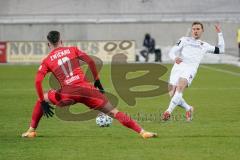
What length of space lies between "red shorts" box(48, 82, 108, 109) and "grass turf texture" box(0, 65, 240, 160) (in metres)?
0.66

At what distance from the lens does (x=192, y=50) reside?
14672 millimetres

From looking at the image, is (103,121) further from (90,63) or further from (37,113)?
(90,63)

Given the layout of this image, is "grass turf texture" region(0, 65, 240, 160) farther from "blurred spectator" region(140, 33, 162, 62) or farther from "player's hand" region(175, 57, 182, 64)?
"blurred spectator" region(140, 33, 162, 62)

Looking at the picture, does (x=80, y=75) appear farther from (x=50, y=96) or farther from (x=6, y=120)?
(x=6, y=120)

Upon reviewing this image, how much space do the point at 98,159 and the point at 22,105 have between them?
960cm

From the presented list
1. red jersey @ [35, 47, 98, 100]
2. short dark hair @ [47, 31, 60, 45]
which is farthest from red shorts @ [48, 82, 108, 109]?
short dark hair @ [47, 31, 60, 45]

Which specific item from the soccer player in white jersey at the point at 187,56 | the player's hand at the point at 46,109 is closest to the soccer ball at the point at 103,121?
the soccer player in white jersey at the point at 187,56

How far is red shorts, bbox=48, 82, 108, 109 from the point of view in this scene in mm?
11562

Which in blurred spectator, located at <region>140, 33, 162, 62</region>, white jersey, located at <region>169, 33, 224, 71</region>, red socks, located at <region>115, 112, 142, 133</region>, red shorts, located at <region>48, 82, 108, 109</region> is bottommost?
blurred spectator, located at <region>140, 33, 162, 62</region>

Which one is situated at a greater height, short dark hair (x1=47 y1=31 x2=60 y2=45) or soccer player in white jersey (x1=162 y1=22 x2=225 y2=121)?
short dark hair (x1=47 y1=31 x2=60 y2=45)

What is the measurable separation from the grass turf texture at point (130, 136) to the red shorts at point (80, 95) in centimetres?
66

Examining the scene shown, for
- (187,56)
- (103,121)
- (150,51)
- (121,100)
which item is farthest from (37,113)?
(150,51)

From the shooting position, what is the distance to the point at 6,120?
50.0 feet

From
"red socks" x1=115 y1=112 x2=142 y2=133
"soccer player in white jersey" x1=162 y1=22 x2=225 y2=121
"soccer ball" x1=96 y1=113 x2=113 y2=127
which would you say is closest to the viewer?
"red socks" x1=115 y1=112 x2=142 y2=133
